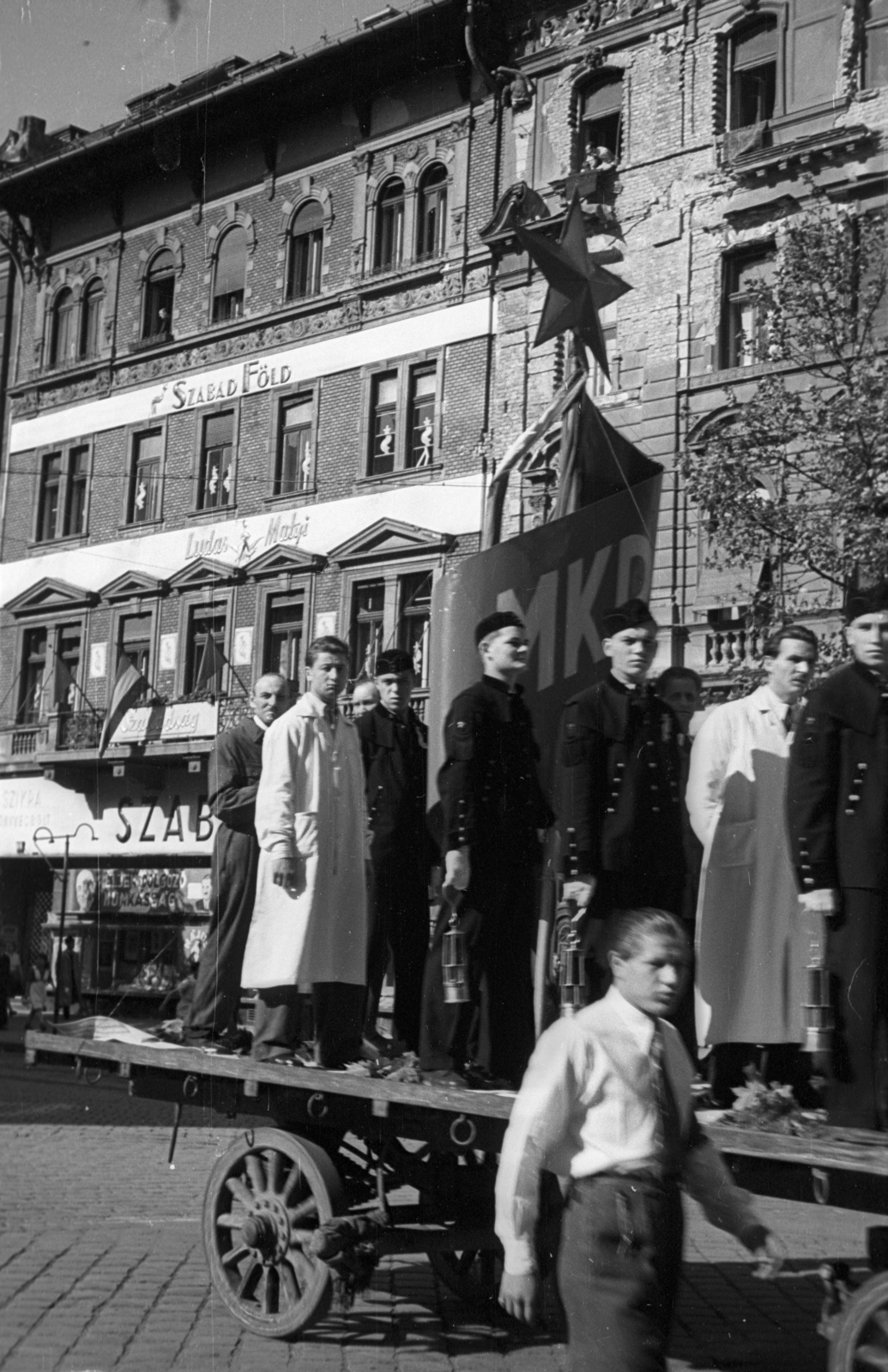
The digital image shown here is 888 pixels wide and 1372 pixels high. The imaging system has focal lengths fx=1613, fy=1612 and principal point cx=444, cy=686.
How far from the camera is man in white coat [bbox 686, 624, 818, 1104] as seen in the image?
17.1ft

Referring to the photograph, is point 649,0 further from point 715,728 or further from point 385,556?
point 715,728

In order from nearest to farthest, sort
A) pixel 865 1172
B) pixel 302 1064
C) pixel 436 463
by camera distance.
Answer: pixel 865 1172
pixel 302 1064
pixel 436 463

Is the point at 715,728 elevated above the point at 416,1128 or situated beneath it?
elevated above

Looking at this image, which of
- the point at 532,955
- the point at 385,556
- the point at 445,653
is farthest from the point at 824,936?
the point at 385,556

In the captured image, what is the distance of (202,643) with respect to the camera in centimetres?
1025

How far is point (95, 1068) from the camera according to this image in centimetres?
615

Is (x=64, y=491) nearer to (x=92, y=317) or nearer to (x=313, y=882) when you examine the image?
(x=92, y=317)

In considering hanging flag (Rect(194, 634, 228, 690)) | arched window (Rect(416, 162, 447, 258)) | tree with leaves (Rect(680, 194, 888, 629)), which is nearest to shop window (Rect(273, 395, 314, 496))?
hanging flag (Rect(194, 634, 228, 690))

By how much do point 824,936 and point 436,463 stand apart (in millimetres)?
7805

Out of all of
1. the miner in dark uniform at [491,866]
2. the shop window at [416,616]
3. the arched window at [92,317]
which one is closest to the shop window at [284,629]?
the shop window at [416,616]

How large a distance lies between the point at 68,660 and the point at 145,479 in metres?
1.82

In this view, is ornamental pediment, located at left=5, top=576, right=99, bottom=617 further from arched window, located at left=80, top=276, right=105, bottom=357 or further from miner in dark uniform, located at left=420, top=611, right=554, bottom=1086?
miner in dark uniform, located at left=420, top=611, right=554, bottom=1086

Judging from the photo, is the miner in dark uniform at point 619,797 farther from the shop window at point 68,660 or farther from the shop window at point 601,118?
the shop window at point 601,118

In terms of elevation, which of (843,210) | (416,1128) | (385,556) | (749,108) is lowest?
(416,1128)
